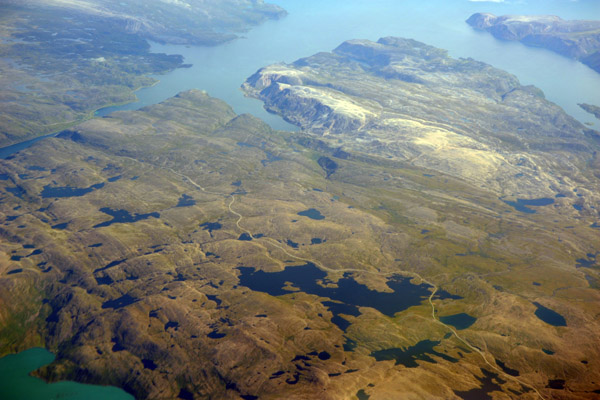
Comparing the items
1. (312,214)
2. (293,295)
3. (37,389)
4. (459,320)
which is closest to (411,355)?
(459,320)

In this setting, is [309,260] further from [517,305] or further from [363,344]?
[517,305]

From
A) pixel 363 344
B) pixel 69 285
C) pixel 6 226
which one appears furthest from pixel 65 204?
pixel 363 344

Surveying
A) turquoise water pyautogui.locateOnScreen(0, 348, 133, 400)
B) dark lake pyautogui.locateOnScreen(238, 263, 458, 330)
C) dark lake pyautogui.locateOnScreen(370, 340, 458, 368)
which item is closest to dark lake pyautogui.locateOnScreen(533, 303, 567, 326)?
dark lake pyautogui.locateOnScreen(238, 263, 458, 330)

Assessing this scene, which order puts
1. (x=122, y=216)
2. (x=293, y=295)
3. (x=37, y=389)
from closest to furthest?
1. (x=37, y=389)
2. (x=293, y=295)
3. (x=122, y=216)

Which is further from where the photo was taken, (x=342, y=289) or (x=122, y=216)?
(x=122, y=216)

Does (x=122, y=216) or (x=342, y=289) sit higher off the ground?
(x=342, y=289)

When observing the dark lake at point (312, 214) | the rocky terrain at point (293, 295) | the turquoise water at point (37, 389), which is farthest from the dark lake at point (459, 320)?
the turquoise water at point (37, 389)

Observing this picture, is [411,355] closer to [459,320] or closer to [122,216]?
[459,320]

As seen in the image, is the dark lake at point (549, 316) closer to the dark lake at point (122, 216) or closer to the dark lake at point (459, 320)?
the dark lake at point (459, 320)

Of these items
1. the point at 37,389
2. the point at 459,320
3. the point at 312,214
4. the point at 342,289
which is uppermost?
the point at 459,320

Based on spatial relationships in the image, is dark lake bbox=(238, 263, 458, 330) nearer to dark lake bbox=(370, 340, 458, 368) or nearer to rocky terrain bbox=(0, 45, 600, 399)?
rocky terrain bbox=(0, 45, 600, 399)
